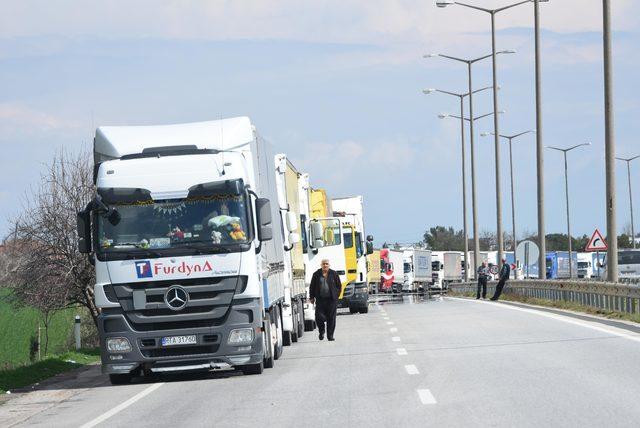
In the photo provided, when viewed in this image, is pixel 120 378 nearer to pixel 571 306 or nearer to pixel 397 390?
pixel 397 390

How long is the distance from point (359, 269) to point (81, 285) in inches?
362

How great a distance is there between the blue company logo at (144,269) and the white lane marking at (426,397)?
4.99 meters

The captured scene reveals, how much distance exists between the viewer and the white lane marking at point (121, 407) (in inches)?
537

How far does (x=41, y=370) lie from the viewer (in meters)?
22.7

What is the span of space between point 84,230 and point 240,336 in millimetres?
2596

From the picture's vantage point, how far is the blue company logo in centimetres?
1798

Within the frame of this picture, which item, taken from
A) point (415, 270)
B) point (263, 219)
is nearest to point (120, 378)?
point (263, 219)

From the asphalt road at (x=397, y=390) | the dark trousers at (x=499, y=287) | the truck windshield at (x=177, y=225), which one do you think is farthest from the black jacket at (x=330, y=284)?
the dark trousers at (x=499, y=287)

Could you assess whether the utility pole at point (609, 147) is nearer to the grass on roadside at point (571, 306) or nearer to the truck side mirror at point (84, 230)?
the grass on roadside at point (571, 306)

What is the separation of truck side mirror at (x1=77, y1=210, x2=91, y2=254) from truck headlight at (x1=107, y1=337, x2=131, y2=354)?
4.22 ft

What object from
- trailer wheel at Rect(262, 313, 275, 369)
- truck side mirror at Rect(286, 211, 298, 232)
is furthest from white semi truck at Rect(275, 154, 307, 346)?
trailer wheel at Rect(262, 313, 275, 369)

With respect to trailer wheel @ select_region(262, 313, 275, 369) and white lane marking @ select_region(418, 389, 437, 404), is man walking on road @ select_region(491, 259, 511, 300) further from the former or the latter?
white lane marking @ select_region(418, 389, 437, 404)

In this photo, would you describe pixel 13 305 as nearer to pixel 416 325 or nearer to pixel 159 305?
pixel 416 325

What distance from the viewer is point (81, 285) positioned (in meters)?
43.4
